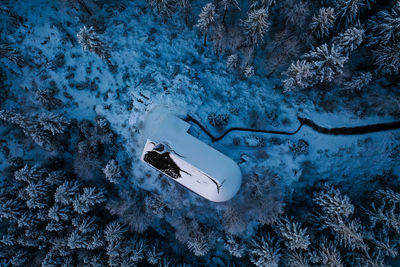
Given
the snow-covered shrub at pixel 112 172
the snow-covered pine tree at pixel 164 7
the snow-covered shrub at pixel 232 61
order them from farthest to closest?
1. the snow-covered shrub at pixel 232 61
2. the snow-covered pine tree at pixel 164 7
3. the snow-covered shrub at pixel 112 172

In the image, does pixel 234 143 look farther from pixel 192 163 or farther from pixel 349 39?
pixel 349 39

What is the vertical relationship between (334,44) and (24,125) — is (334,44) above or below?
above

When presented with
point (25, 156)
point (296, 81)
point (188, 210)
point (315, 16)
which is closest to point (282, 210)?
point (188, 210)

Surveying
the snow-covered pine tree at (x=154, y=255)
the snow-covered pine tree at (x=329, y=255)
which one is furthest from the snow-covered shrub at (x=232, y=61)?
the snow-covered pine tree at (x=154, y=255)

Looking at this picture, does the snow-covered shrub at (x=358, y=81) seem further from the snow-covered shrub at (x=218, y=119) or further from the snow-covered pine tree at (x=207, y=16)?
the snow-covered pine tree at (x=207, y=16)

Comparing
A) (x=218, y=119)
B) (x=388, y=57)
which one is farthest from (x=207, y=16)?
(x=388, y=57)

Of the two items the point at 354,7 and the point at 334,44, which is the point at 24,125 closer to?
the point at 334,44

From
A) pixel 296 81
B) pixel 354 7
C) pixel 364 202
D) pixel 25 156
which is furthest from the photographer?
pixel 25 156
